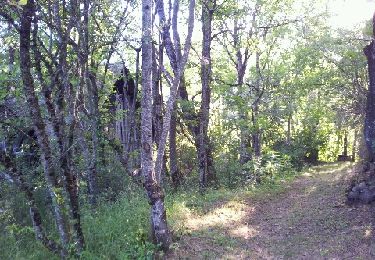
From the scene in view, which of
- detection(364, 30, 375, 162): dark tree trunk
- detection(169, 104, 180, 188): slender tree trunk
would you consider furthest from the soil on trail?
detection(169, 104, 180, 188): slender tree trunk

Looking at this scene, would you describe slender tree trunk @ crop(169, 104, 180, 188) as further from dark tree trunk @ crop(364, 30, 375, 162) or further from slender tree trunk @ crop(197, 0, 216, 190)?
dark tree trunk @ crop(364, 30, 375, 162)

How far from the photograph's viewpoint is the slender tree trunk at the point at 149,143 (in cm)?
628

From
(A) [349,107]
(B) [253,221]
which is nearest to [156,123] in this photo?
(B) [253,221]

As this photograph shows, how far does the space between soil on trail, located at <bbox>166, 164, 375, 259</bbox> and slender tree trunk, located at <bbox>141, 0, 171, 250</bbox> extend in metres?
0.47

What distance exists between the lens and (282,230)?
8.29 metres

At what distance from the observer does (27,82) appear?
5461 mm

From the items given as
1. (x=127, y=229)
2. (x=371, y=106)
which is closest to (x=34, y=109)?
(x=127, y=229)

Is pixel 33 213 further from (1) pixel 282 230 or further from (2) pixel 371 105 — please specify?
(2) pixel 371 105

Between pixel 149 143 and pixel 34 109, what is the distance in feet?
6.18

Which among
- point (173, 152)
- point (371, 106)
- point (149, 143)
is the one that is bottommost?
point (173, 152)

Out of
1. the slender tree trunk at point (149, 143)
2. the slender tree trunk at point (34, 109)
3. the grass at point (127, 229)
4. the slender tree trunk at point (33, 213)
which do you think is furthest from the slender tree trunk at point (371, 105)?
the slender tree trunk at point (33, 213)

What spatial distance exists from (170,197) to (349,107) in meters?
11.5

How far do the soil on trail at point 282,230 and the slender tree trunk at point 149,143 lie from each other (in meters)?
0.47

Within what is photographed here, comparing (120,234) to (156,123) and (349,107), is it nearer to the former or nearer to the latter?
(156,123)
